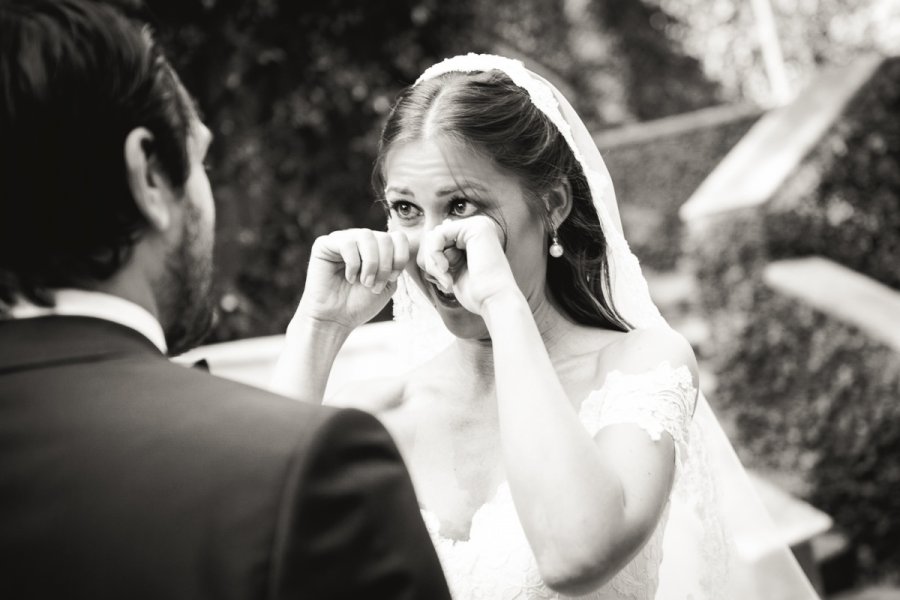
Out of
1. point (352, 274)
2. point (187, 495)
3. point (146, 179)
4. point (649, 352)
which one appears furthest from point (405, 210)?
point (187, 495)

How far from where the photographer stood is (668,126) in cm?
1227

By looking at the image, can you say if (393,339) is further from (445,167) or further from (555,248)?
(445,167)

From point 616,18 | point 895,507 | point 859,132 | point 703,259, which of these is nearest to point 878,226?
point 859,132

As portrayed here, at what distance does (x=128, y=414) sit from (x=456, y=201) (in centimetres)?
127

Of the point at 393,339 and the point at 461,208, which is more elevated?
the point at 461,208

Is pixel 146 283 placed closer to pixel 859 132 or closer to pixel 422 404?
pixel 422 404

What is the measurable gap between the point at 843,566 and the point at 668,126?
8477 millimetres

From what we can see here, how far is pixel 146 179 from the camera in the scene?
1186mm

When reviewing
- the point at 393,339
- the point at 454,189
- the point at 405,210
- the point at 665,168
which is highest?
the point at 454,189

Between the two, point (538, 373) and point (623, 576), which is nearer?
point (538, 373)

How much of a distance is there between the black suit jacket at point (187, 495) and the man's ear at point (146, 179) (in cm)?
23

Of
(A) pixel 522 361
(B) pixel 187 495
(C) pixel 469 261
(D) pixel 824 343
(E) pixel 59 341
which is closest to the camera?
(B) pixel 187 495

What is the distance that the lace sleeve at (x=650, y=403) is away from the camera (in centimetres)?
189

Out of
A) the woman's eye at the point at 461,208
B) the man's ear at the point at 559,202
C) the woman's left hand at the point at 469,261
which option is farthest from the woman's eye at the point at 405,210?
the man's ear at the point at 559,202
